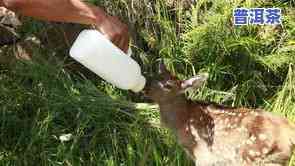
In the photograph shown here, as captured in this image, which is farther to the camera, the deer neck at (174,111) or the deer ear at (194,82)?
the deer neck at (174,111)

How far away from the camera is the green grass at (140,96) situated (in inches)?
194

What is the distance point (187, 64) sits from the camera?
5.35m

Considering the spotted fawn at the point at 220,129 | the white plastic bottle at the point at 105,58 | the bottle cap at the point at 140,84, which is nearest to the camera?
the white plastic bottle at the point at 105,58

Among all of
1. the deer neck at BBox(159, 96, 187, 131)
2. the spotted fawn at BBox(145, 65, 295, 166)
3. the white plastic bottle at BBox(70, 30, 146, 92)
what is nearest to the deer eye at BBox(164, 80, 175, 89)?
the spotted fawn at BBox(145, 65, 295, 166)

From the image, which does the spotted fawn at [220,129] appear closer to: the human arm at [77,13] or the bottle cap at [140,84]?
the bottle cap at [140,84]

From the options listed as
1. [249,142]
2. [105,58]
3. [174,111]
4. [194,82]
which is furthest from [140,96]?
[105,58]

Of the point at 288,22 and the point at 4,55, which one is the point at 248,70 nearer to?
the point at 288,22

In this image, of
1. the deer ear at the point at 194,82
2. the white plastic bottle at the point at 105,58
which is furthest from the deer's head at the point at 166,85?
the white plastic bottle at the point at 105,58

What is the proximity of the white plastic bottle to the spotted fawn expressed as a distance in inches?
23.8

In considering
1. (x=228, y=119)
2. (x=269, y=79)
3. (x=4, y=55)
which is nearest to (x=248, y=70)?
(x=269, y=79)

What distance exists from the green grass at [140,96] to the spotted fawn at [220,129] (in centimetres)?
24

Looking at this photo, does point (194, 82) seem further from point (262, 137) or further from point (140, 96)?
point (140, 96)

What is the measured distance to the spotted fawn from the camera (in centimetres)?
426

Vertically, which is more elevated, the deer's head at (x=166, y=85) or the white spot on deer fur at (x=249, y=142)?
the deer's head at (x=166, y=85)
